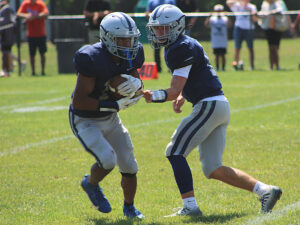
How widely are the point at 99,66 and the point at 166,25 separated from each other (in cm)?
66

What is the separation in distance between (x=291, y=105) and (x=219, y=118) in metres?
5.59

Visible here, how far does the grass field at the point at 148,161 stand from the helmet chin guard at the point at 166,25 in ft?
4.58

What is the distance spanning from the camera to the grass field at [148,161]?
473 cm

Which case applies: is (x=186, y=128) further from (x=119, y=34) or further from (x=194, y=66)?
(x=119, y=34)

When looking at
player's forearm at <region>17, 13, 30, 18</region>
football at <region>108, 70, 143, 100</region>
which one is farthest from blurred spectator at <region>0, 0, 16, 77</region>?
football at <region>108, 70, 143, 100</region>

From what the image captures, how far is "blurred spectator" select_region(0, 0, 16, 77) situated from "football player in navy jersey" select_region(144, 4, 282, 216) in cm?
1140

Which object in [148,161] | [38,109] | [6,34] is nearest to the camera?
[148,161]

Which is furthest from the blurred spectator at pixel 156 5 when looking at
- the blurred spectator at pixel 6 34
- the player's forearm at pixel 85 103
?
the player's forearm at pixel 85 103

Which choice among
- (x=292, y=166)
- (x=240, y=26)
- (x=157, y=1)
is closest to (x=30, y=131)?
(x=292, y=166)

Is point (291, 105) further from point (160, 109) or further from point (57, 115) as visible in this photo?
point (57, 115)

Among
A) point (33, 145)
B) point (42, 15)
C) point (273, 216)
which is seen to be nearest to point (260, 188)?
point (273, 216)

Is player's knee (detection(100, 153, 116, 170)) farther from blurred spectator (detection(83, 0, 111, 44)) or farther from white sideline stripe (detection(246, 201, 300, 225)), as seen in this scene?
blurred spectator (detection(83, 0, 111, 44))

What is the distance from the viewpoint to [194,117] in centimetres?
462

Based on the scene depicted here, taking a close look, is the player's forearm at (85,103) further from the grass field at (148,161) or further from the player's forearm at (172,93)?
the grass field at (148,161)
